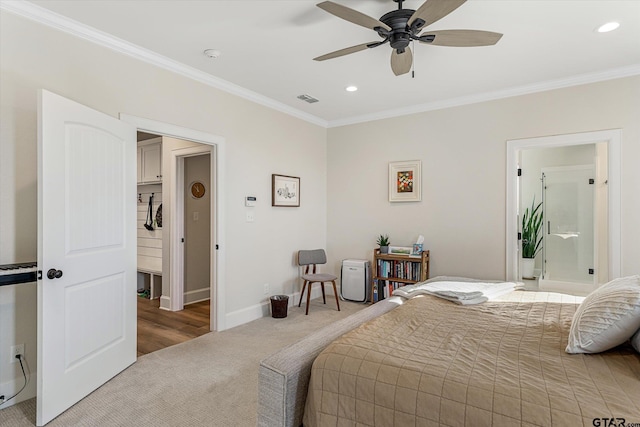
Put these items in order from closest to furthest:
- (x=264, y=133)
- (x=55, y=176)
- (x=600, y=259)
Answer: (x=55, y=176)
(x=264, y=133)
(x=600, y=259)

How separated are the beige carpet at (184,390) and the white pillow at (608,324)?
177 cm

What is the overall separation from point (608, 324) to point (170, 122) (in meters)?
3.40

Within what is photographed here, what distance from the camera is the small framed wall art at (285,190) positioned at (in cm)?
429

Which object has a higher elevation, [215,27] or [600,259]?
[215,27]

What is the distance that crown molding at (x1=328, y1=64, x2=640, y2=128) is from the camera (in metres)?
3.30

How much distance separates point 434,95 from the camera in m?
4.02

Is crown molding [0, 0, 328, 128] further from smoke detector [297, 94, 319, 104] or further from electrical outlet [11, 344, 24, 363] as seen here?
electrical outlet [11, 344, 24, 363]

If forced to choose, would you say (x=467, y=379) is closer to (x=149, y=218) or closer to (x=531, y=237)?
(x=149, y=218)

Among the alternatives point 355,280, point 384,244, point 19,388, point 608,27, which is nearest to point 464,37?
point 608,27

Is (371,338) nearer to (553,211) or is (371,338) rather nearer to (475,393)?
(475,393)

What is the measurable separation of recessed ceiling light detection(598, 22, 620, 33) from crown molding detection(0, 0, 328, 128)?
3163 millimetres

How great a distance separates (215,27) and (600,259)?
526 cm

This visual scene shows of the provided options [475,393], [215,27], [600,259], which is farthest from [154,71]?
[600,259]

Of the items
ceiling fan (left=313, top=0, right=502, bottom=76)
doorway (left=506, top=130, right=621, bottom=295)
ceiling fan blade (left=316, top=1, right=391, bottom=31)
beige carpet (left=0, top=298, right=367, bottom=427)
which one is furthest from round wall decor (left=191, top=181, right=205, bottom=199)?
doorway (left=506, top=130, right=621, bottom=295)
